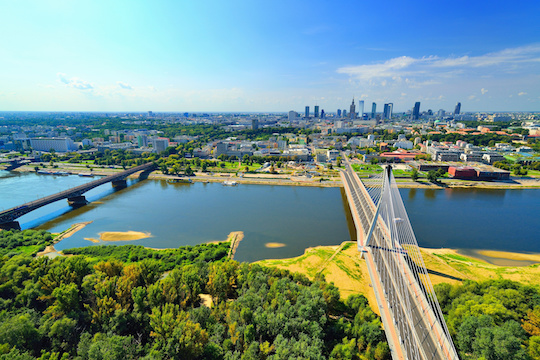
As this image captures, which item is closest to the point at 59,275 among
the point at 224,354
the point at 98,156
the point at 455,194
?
the point at 224,354

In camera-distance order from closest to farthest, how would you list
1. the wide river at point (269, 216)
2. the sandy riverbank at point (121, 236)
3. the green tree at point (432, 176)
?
the wide river at point (269, 216) → the sandy riverbank at point (121, 236) → the green tree at point (432, 176)

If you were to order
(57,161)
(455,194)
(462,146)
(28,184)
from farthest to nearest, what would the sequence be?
1. (462,146)
2. (57,161)
3. (28,184)
4. (455,194)

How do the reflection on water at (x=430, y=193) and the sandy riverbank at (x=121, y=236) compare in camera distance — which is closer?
the sandy riverbank at (x=121, y=236)

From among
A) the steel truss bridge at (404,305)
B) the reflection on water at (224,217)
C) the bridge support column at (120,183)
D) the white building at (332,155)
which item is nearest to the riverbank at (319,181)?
the reflection on water at (224,217)

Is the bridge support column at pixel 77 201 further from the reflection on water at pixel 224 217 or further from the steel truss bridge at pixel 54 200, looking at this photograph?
the reflection on water at pixel 224 217

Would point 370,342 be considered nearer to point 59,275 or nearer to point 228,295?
point 228,295

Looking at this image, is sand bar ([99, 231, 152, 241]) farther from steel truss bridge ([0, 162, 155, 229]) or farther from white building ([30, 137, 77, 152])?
white building ([30, 137, 77, 152])

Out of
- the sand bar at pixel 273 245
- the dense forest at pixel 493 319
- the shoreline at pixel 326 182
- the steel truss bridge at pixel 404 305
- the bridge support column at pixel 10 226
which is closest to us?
the dense forest at pixel 493 319
